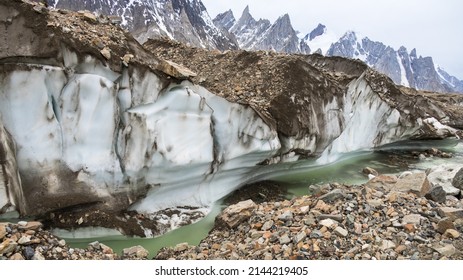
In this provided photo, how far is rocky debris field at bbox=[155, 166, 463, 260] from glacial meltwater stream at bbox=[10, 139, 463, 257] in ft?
2.95

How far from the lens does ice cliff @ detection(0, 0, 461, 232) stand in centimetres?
778

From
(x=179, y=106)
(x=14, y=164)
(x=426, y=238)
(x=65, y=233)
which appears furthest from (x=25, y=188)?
(x=426, y=238)

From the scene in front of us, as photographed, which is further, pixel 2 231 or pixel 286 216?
pixel 286 216

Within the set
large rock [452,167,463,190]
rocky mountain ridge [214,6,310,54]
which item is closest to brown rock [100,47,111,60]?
large rock [452,167,463,190]

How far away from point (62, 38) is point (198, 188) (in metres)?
5.41

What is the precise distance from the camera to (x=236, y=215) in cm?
862

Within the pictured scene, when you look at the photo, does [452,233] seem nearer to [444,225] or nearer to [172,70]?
[444,225]

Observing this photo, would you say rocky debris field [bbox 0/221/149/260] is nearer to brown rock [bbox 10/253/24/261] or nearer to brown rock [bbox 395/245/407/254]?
brown rock [bbox 10/253/24/261]

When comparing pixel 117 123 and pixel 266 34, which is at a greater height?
pixel 266 34

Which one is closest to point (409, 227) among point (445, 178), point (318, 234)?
point (318, 234)

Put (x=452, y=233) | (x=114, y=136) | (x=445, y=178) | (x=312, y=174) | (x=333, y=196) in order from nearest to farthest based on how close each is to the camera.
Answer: (x=452, y=233) < (x=333, y=196) < (x=114, y=136) < (x=445, y=178) < (x=312, y=174)

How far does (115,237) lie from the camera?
858 cm

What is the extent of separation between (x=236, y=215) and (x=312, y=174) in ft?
24.3

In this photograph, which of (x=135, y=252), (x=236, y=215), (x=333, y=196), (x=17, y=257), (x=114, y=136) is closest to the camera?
(x=17, y=257)
